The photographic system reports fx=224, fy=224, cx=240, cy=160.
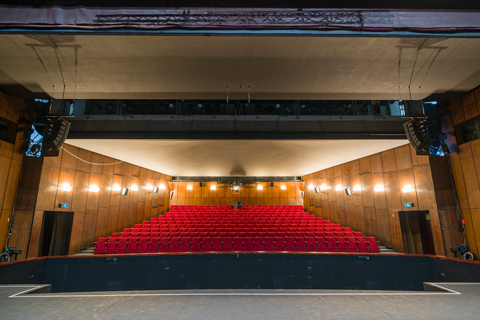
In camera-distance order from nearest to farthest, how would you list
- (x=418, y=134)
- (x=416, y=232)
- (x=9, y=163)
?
(x=418, y=134), (x=9, y=163), (x=416, y=232)

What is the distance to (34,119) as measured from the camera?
5422 millimetres

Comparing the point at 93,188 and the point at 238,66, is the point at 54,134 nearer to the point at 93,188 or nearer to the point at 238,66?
the point at 93,188

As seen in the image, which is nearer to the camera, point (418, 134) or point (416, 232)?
point (418, 134)

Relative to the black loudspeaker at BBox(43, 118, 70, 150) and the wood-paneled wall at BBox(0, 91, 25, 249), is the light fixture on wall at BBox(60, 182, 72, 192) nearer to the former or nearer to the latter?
the wood-paneled wall at BBox(0, 91, 25, 249)

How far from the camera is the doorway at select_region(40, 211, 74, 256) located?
6527 mm

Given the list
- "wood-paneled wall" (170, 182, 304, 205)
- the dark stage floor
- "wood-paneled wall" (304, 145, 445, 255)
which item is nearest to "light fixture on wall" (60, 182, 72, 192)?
the dark stage floor

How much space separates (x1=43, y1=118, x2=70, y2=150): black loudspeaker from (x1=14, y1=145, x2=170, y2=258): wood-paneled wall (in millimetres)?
1926

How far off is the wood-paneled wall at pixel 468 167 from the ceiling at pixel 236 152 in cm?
116

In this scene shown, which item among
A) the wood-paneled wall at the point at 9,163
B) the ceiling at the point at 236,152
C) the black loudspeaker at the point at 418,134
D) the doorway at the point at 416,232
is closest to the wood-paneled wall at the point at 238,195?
the ceiling at the point at 236,152

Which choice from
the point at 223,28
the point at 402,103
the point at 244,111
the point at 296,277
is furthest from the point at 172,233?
the point at 402,103

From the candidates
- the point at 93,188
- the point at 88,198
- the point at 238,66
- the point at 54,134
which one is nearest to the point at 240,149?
the point at 238,66

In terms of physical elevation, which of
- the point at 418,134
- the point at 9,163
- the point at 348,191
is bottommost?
the point at 348,191

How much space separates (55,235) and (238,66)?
722 cm

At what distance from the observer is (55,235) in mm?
6629
